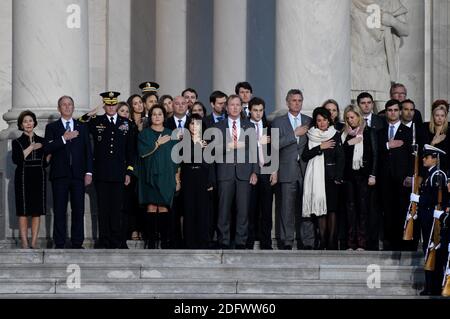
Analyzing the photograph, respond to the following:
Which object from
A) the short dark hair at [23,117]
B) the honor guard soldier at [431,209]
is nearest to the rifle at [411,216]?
the honor guard soldier at [431,209]

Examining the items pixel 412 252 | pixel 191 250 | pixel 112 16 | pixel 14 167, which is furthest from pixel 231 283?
pixel 112 16

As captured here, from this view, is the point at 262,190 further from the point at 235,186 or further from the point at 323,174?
the point at 323,174

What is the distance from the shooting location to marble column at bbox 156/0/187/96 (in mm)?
49969

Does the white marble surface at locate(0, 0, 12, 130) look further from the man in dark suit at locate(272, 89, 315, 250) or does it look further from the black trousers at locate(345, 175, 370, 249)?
the black trousers at locate(345, 175, 370, 249)

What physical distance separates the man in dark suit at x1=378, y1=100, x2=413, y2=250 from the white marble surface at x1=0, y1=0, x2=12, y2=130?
12.1 m

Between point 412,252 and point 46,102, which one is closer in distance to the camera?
point 412,252

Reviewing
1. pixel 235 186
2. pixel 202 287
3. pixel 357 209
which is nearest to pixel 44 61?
pixel 235 186

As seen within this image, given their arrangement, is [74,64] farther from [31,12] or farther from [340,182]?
[340,182]

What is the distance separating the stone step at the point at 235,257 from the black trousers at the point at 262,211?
5.87 ft

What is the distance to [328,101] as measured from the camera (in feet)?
133

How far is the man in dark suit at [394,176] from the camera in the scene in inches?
1551

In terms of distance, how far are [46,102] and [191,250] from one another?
6243mm
